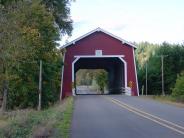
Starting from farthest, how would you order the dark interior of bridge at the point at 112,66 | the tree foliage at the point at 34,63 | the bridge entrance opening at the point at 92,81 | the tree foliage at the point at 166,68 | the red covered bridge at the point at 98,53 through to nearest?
the bridge entrance opening at the point at 92,81, the tree foliage at the point at 166,68, the dark interior of bridge at the point at 112,66, the red covered bridge at the point at 98,53, the tree foliage at the point at 34,63

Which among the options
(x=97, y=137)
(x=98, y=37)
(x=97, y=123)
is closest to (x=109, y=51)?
(x=98, y=37)

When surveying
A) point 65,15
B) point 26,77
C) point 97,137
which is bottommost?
point 97,137

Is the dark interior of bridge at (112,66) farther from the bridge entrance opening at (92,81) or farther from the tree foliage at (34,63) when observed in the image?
the bridge entrance opening at (92,81)

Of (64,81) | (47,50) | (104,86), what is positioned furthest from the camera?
(104,86)

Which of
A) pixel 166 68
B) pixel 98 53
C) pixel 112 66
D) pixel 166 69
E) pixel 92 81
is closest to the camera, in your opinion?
pixel 98 53

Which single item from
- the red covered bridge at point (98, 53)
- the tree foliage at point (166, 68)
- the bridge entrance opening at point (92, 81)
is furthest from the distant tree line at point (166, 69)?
the red covered bridge at point (98, 53)

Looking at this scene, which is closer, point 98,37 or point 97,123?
point 97,123

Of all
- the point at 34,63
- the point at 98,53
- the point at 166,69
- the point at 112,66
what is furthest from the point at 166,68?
the point at 34,63

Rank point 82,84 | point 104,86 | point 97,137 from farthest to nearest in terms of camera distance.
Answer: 1. point 82,84
2. point 104,86
3. point 97,137

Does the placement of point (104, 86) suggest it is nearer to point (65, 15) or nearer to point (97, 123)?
point (65, 15)

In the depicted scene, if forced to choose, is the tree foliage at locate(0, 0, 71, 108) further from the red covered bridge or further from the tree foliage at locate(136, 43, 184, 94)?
the tree foliage at locate(136, 43, 184, 94)

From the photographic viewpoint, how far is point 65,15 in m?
57.1

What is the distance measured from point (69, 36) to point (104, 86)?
4513 cm

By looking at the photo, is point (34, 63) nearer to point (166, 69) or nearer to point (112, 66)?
point (112, 66)
